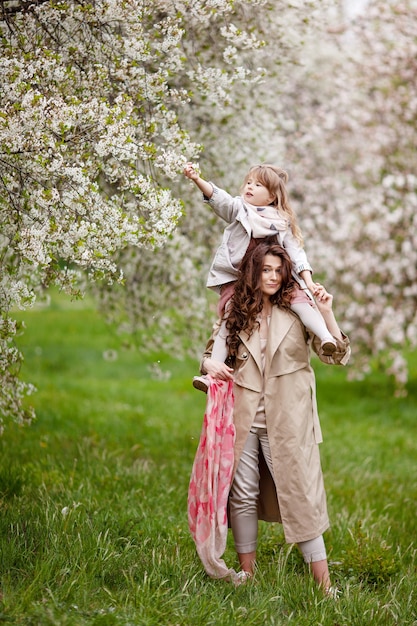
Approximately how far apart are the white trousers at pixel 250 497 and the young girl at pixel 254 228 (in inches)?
14.7

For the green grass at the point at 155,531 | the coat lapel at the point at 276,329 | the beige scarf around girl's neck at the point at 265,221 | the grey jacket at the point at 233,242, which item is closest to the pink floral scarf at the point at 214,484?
the green grass at the point at 155,531

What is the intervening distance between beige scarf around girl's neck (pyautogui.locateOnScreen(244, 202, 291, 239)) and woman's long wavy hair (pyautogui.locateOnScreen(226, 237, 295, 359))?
0.18ft

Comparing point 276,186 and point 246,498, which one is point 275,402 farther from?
point 276,186

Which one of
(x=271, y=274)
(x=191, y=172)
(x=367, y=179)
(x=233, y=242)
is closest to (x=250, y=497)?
(x=271, y=274)

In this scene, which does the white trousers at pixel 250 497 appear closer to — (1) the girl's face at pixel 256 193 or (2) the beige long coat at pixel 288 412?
(2) the beige long coat at pixel 288 412

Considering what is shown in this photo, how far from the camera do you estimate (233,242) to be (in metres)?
4.04

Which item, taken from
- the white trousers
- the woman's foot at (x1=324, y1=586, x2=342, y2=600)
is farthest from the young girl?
the woman's foot at (x1=324, y1=586, x2=342, y2=600)

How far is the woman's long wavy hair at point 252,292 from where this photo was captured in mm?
3916

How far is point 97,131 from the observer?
3895mm

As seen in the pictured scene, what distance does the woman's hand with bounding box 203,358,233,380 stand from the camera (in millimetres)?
3908

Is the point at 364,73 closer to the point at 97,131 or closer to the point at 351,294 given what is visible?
the point at 351,294

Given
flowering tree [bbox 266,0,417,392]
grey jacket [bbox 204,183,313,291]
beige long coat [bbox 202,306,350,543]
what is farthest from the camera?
flowering tree [bbox 266,0,417,392]

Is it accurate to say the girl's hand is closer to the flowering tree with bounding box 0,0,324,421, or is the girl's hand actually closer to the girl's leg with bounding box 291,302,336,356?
the flowering tree with bounding box 0,0,324,421

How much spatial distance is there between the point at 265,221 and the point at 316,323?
561 millimetres
